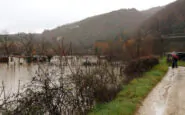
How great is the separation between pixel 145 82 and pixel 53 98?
6.14m

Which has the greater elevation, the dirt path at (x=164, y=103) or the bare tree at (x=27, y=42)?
the bare tree at (x=27, y=42)

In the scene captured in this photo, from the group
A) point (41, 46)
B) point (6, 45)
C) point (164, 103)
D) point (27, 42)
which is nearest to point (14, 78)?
point (6, 45)

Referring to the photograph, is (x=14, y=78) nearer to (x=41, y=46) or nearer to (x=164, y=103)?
(x=41, y=46)

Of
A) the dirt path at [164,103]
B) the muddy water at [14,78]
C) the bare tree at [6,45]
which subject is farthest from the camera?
the muddy water at [14,78]

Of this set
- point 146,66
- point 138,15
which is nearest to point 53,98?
point 146,66

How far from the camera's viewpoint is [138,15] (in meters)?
124

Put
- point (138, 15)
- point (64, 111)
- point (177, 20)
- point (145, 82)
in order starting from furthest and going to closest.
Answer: point (138, 15)
point (177, 20)
point (145, 82)
point (64, 111)

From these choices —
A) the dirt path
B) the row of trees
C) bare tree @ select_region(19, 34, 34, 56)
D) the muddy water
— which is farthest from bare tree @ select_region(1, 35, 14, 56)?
the dirt path

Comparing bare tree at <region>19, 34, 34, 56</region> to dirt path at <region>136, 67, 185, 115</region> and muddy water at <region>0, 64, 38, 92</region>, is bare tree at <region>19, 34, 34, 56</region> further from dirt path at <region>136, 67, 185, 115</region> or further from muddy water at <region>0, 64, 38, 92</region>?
dirt path at <region>136, 67, 185, 115</region>

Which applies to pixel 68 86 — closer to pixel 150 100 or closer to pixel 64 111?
pixel 64 111

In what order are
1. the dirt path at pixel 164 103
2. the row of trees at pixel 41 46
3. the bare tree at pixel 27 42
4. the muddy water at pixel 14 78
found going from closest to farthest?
the dirt path at pixel 164 103
the row of trees at pixel 41 46
the bare tree at pixel 27 42
the muddy water at pixel 14 78

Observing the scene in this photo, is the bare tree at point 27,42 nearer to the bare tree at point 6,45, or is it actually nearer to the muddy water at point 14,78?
the bare tree at point 6,45

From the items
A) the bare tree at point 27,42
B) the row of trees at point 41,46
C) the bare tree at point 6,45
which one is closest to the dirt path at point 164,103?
the row of trees at point 41,46

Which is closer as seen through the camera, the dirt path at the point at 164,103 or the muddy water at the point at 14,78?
the dirt path at the point at 164,103
